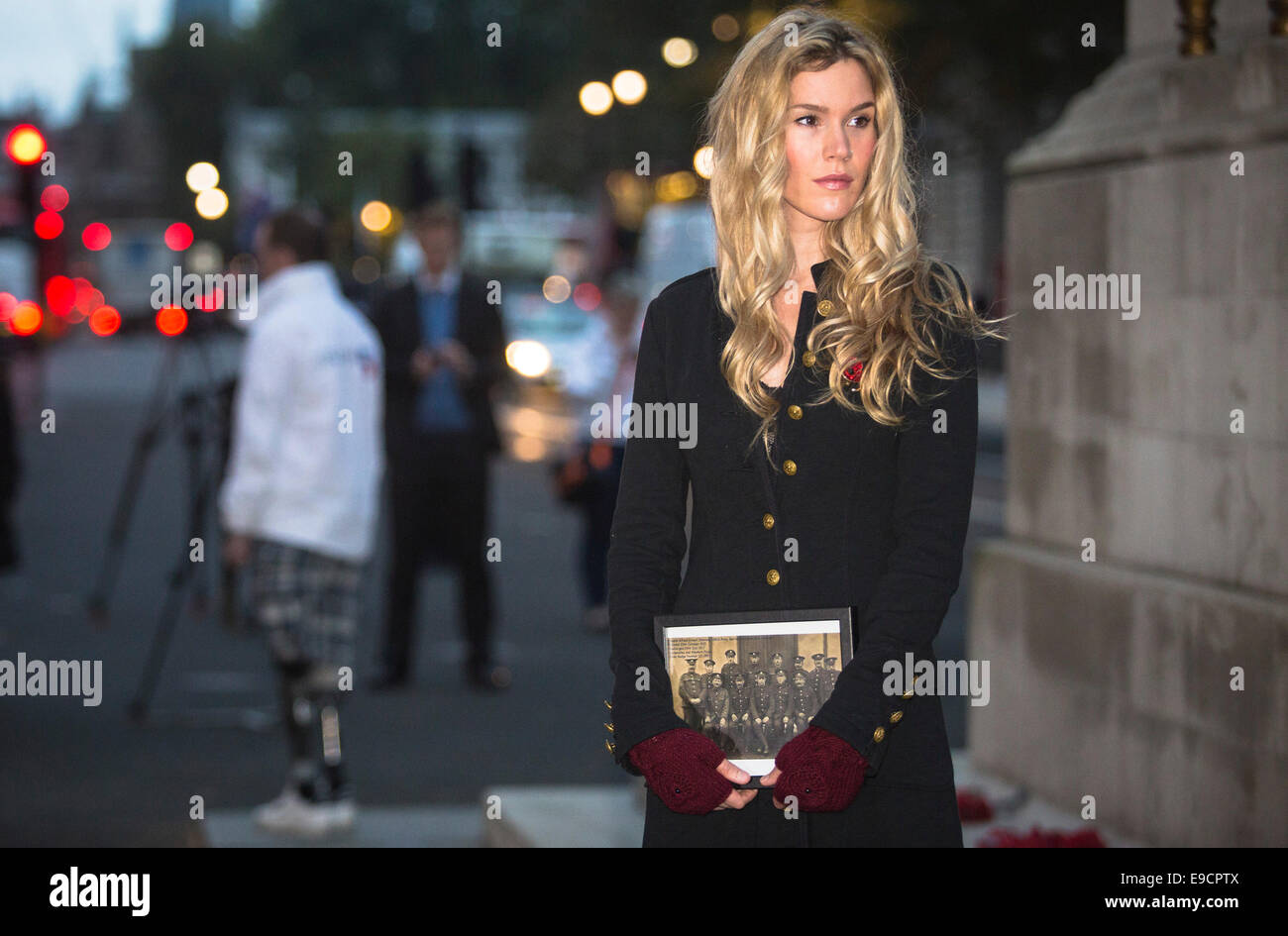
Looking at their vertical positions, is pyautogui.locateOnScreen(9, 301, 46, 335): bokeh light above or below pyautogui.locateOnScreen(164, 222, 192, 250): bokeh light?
above

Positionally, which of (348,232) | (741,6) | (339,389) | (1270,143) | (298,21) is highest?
(298,21)

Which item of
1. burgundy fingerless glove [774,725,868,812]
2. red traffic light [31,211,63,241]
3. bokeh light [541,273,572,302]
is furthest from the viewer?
bokeh light [541,273,572,302]

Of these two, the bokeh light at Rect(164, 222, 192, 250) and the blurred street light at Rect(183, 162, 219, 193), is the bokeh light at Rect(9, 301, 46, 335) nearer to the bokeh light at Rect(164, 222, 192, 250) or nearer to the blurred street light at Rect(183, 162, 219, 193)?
the bokeh light at Rect(164, 222, 192, 250)

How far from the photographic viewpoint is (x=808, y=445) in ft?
9.61

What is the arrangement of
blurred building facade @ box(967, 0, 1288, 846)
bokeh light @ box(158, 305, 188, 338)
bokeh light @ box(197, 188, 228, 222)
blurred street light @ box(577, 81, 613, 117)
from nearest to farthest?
blurred building facade @ box(967, 0, 1288, 846) → bokeh light @ box(158, 305, 188, 338) → bokeh light @ box(197, 188, 228, 222) → blurred street light @ box(577, 81, 613, 117)

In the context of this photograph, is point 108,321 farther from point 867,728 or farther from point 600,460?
point 867,728

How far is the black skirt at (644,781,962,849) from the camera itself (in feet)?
9.52

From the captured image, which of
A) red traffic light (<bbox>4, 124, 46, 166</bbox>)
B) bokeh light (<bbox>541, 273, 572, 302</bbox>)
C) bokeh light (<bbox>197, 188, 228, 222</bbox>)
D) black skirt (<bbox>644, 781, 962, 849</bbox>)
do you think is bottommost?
black skirt (<bbox>644, 781, 962, 849</bbox>)

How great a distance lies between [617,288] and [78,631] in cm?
381

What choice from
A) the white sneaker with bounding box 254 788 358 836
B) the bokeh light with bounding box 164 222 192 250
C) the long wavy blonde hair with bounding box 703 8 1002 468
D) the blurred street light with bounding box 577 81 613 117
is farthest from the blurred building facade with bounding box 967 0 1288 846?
the blurred street light with bounding box 577 81 613 117

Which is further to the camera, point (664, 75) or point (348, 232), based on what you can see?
point (664, 75)

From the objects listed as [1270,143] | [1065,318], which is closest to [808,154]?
[1270,143]

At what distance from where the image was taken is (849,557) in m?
2.91

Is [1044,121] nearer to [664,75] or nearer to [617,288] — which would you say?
[664,75]
